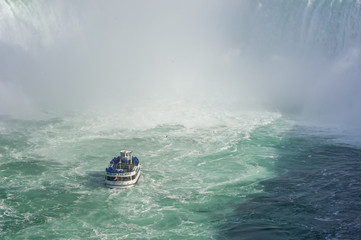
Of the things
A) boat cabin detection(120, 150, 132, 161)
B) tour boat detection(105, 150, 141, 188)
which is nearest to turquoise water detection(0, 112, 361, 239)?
tour boat detection(105, 150, 141, 188)

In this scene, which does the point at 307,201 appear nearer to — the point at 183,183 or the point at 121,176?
the point at 183,183

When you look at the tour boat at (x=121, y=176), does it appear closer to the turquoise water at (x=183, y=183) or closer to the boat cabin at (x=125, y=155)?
the turquoise water at (x=183, y=183)

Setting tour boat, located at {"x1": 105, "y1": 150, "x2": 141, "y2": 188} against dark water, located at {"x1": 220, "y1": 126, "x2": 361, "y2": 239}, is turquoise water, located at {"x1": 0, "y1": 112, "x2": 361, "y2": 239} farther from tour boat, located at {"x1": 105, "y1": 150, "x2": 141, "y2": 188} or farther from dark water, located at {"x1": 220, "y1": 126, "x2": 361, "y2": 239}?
tour boat, located at {"x1": 105, "y1": 150, "x2": 141, "y2": 188}

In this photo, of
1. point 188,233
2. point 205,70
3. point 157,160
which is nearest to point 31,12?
point 205,70

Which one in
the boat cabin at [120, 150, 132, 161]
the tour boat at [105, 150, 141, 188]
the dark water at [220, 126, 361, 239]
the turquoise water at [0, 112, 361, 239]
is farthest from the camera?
the boat cabin at [120, 150, 132, 161]

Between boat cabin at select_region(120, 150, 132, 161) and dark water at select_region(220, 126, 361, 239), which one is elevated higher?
boat cabin at select_region(120, 150, 132, 161)

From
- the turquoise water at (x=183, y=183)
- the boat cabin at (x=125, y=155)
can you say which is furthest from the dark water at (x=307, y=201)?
the boat cabin at (x=125, y=155)

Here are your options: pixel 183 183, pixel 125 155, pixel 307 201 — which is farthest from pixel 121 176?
pixel 307 201

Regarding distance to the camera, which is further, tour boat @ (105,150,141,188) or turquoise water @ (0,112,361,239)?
tour boat @ (105,150,141,188)

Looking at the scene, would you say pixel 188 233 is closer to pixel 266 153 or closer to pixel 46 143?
pixel 266 153
